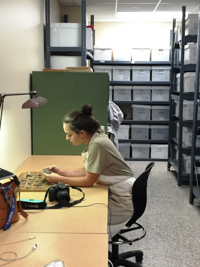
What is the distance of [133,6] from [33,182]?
3.73m

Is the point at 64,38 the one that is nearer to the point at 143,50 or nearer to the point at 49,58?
the point at 49,58

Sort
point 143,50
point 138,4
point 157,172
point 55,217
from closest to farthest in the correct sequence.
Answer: point 55,217 → point 138,4 → point 157,172 → point 143,50

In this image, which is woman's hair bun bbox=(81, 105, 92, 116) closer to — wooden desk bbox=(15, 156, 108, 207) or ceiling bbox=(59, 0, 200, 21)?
wooden desk bbox=(15, 156, 108, 207)

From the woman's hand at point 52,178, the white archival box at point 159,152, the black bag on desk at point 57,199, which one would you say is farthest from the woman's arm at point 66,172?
the white archival box at point 159,152

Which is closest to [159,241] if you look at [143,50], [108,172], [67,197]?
[108,172]

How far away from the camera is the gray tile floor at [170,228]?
100 inches

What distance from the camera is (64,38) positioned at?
348 centimetres

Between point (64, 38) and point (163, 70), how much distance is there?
281 centimetres

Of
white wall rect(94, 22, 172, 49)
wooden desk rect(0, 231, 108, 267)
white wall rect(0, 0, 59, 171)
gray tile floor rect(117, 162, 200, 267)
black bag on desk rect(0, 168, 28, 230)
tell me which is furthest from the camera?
white wall rect(94, 22, 172, 49)

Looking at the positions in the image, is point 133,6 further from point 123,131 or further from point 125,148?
point 125,148

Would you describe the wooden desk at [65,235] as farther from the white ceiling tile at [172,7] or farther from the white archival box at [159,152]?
the white archival box at [159,152]

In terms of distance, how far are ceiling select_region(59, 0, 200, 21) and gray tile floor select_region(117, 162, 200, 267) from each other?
258 cm

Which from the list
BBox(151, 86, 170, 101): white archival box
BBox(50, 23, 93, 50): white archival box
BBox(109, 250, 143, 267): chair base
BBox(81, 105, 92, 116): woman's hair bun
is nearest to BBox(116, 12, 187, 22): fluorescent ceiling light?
BBox(151, 86, 170, 101): white archival box

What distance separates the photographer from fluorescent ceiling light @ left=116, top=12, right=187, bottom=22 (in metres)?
5.41
